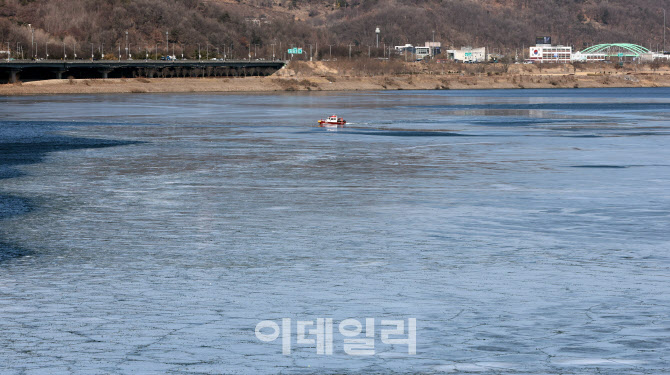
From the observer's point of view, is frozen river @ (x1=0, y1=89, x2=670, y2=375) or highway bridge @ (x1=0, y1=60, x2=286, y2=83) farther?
highway bridge @ (x1=0, y1=60, x2=286, y2=83)

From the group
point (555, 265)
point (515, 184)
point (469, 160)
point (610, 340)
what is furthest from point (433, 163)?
point (610, 340)

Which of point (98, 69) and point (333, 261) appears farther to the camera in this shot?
point (98, 69)

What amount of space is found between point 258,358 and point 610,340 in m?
4.77

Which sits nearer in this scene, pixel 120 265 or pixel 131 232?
pixel 120 265

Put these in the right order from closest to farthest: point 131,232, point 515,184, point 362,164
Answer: point 131,232, point 515,184, point 362,164

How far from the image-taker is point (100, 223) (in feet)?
74.3

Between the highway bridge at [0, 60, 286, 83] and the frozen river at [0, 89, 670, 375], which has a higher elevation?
the highway bridge at [0, 60, 286, 83]

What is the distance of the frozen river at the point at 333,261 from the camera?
485 inches

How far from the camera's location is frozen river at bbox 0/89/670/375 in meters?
12.3

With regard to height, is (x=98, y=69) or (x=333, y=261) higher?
(x=98, y=69)

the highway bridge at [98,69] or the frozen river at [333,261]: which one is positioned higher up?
the highway bridge at [98,69]

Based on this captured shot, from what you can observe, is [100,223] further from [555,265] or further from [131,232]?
[555,265]

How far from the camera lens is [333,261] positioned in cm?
1817

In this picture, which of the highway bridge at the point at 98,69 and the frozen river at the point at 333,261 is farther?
the highway bridge at the point at 98,69
